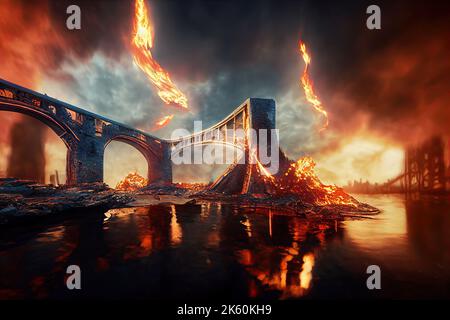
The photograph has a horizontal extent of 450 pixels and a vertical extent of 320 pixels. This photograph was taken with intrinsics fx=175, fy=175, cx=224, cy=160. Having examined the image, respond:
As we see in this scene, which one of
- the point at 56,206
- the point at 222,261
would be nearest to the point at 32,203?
the point at 56,206

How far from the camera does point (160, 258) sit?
5.02 metres

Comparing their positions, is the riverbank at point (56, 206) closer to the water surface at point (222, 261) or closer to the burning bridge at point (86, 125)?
the water surface at point (222, 261)

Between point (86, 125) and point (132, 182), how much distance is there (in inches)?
815

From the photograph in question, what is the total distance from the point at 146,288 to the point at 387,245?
7.85m

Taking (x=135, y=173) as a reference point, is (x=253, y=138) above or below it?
above

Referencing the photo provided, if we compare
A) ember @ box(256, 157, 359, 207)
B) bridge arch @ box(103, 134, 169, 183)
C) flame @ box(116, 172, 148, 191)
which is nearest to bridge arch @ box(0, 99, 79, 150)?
bridge arch @ box(103, 134, 169, 183)

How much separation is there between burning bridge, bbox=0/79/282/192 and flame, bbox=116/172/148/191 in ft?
38.4

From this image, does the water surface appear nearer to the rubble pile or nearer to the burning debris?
the rubble pile

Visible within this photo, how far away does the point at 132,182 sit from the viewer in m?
41.2

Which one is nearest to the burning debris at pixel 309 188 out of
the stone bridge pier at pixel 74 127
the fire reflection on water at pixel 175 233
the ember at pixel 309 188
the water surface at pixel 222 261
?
the ember at pixel 309 188

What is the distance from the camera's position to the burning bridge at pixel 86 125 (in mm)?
17344

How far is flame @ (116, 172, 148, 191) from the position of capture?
129ft

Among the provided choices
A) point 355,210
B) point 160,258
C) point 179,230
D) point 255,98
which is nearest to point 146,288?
point 160,258
